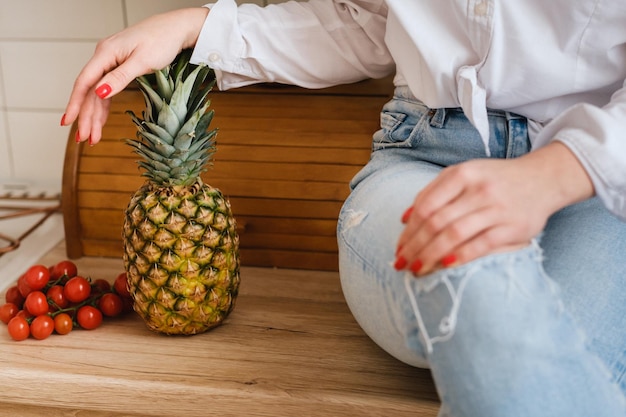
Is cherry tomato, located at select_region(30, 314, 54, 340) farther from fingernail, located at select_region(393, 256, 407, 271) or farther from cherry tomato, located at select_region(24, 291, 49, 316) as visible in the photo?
fingernail, located at select_region(393, 256, 407, 271)

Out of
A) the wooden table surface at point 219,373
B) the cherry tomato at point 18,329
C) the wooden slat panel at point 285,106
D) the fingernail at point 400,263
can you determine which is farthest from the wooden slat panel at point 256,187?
the fingernail at point 400,263

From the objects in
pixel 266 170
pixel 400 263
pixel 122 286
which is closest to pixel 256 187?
pixel 266 170

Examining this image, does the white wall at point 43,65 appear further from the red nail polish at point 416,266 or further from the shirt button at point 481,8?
the red nail polish at point 416,266

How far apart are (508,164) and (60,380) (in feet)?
2.40

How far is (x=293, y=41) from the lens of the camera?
1.17 metres

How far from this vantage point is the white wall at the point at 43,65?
1617 mm

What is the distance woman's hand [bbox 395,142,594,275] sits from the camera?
0.69 metres

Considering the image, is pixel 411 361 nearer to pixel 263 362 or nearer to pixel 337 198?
pixel 263 362

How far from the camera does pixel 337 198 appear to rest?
52.7 inches

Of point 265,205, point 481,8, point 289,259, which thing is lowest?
point 289,259

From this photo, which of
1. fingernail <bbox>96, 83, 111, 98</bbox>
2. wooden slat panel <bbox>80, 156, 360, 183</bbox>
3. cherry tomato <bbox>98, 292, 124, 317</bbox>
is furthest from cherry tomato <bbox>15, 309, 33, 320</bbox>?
fingernail <bbox>96, 83, 111, 98</bbox>

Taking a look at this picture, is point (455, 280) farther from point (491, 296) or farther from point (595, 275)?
point (595, 275)

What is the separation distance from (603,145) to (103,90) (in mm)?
647

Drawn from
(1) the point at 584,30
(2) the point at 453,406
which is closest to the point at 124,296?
(2) the point at 453,406
